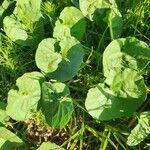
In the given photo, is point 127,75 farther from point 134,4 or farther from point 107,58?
point 134,4

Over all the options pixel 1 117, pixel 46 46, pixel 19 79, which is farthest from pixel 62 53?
pixel 1 117

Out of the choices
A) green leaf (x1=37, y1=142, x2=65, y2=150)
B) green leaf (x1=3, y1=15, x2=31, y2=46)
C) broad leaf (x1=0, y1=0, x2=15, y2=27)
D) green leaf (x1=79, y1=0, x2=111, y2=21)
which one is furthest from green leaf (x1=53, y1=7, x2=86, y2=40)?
green leaf (x1=37, y1=142, x2=65, y2=150)

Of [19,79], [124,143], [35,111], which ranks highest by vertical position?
[19,79]

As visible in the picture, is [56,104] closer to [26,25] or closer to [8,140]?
[8,140]

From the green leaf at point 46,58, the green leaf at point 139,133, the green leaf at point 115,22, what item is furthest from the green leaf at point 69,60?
the green leaf at point 139,133

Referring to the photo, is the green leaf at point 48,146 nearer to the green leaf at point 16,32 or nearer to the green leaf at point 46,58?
the green leaf at point 46,58
